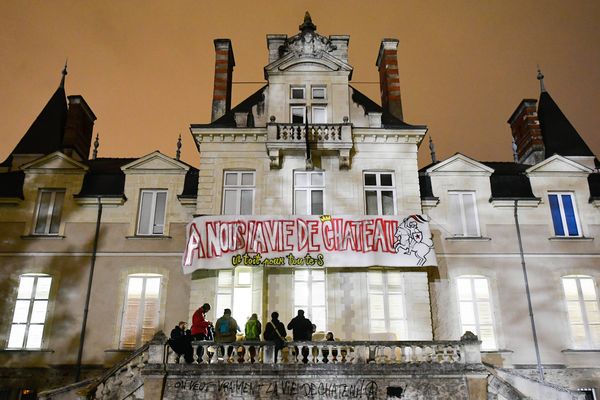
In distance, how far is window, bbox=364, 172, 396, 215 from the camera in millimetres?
20578

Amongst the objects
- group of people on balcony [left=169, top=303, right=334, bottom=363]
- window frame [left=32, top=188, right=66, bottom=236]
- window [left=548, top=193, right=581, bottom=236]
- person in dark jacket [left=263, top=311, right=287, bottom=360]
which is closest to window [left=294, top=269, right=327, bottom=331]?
group of people on balcony [left=169, top=303, right=334, bottom=363]

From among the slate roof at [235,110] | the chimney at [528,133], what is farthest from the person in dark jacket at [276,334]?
the chimney at [528,133]

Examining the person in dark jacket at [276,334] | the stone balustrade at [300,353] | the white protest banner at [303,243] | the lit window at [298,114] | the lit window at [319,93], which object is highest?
the lit window at [319,93]

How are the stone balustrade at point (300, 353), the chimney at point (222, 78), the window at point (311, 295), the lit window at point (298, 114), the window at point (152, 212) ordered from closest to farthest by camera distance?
the stone balustrade at point (300, 353) < the window at point (311, 295) < the window at point (152, 212) < the lit window at point (298, 114) < the chimney at point (222, 78)

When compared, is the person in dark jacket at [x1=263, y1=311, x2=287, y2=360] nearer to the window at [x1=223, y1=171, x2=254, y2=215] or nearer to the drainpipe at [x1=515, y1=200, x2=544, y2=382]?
the window at [x1=223, y1=171, x2=254, y2=215]

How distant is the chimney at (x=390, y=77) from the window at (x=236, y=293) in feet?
31.0

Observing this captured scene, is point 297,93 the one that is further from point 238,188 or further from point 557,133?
point 557,133

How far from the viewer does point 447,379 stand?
15.1 meters

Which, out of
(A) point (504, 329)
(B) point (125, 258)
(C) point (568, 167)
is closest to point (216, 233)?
(B) point (125, 258)

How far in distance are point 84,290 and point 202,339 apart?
6.95 meters

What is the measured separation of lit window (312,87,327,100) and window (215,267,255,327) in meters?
7.43

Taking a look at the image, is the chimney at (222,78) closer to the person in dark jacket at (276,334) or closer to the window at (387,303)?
the window at (387,303)

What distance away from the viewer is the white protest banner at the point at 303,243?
19.2m

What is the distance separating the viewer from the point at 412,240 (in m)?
19.4
